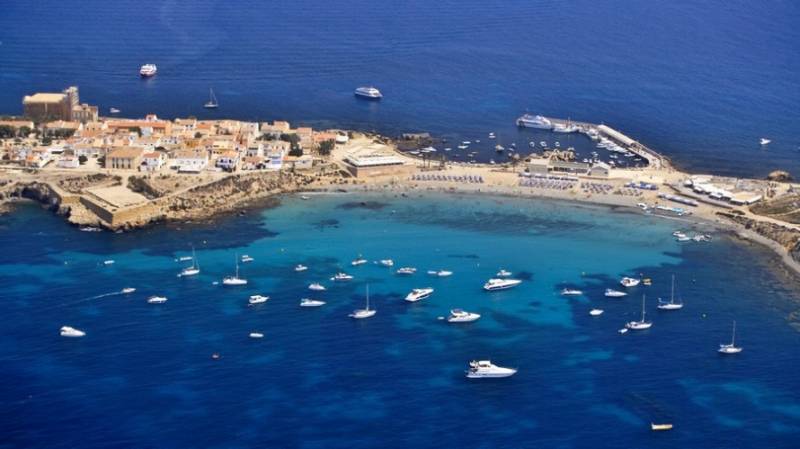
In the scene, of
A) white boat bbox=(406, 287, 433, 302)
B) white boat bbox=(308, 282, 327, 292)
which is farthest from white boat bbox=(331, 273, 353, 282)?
white boat bbox=(406, 287, 433, 302)

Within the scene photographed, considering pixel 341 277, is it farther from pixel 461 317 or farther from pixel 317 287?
pixel 461 317

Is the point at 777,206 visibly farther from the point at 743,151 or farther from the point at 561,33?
the point at 561,33

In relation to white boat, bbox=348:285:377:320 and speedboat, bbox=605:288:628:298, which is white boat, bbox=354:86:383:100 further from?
white boat, bbox=348:285:377:320

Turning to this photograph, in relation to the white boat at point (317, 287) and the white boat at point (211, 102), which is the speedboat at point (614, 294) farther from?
the white boat at point (211, 102)

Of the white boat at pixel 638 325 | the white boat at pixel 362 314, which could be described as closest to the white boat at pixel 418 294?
the white boat at pixel 362 314

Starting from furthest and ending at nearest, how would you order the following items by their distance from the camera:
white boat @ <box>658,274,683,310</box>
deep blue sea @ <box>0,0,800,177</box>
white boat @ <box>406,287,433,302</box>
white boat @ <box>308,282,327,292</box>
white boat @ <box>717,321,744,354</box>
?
deep blue sea @ <box>0,0,800,177</box> → white boat @ <box>308,282,327,292</box> → white boat @ <box>406,287,433,302</box> → white boat @ <box>658,274,683,310</box> → white boat @ <box>717,321,744,354</box>

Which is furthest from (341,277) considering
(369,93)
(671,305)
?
(369,93)
